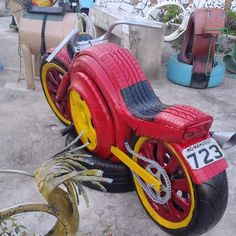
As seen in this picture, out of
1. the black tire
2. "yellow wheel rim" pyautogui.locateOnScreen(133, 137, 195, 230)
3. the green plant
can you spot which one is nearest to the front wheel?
"yellow wheel rim" pyautogui.locateOnScreen(133, 137, 195, 230)

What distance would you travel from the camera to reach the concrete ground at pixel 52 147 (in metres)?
2.08

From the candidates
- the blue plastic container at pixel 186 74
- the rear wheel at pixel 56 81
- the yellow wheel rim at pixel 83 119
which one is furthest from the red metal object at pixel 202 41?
the yellow wheel rim at pixel 83 119

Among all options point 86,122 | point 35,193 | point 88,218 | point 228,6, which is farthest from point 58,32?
point 228,6

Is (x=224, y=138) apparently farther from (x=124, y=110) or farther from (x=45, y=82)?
(x=45, y=82)

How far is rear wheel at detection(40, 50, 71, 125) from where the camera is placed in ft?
9.33

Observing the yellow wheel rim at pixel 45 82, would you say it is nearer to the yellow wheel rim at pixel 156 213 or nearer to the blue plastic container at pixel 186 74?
the yellow wheel rim at pixel 156 213

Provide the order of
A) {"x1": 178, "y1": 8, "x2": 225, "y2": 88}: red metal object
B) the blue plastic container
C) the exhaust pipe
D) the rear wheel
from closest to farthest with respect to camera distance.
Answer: the exhaust pipe
the rear wheel
{"x1": 178, "y1": 8, "x2": 225, "y2": 88}: red metal object
the blue plastic container

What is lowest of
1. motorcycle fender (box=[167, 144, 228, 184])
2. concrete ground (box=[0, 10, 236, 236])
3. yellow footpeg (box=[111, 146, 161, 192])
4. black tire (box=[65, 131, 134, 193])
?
concrete ground (box=[0, 10, 236, 236])

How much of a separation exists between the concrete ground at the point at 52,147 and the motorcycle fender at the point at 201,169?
0.54 meters

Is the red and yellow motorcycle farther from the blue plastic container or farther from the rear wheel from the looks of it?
the blue plastic container

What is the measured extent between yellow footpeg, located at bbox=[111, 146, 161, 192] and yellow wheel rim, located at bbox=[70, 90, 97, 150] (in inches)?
8.3

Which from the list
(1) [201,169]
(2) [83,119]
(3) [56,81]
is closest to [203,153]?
(1) [201,169]

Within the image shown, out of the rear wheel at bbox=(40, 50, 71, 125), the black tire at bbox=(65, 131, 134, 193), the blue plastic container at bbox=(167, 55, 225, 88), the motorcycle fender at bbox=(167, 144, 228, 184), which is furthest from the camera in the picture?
the blue plastic container at bbox=(167, 55, 225, 88)

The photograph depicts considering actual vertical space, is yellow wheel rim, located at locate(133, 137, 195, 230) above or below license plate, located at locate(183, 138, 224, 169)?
below
